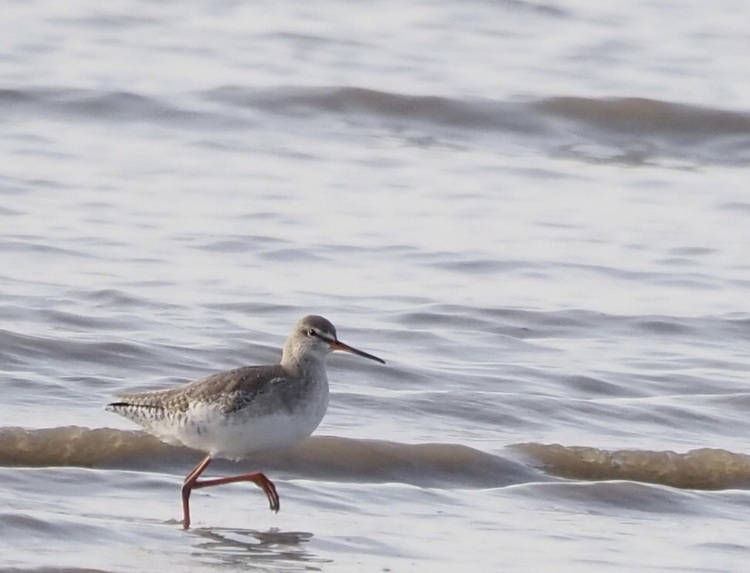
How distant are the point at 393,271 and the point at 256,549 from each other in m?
5.35

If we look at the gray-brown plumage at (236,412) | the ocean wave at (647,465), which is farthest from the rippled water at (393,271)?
the gray-brown plumage at (236,412)

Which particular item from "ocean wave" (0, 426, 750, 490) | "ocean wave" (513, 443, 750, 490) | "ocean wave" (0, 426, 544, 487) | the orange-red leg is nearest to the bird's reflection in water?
the orange-red leg

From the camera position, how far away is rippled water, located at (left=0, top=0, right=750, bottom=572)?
286 inches

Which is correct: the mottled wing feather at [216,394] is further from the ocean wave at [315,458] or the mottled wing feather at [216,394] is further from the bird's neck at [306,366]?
the ocean wave at [315,458]

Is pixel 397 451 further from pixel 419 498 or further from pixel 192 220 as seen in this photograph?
pixel 192 220

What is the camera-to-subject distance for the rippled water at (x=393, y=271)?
23.8 ft

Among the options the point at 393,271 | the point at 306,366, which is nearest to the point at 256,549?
the point at 306,366

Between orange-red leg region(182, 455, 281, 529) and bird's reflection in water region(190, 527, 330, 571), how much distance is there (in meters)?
0.17

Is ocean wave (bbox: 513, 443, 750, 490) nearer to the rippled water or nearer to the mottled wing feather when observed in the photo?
the rippled water

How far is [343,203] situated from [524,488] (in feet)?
19.8

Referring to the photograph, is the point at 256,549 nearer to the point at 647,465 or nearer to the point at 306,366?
the point at 306,366

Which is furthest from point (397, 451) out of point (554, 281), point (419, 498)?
point (554, 281)

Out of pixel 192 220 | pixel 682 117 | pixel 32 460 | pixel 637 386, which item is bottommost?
pixel 32 460

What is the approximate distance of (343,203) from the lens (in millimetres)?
13570
